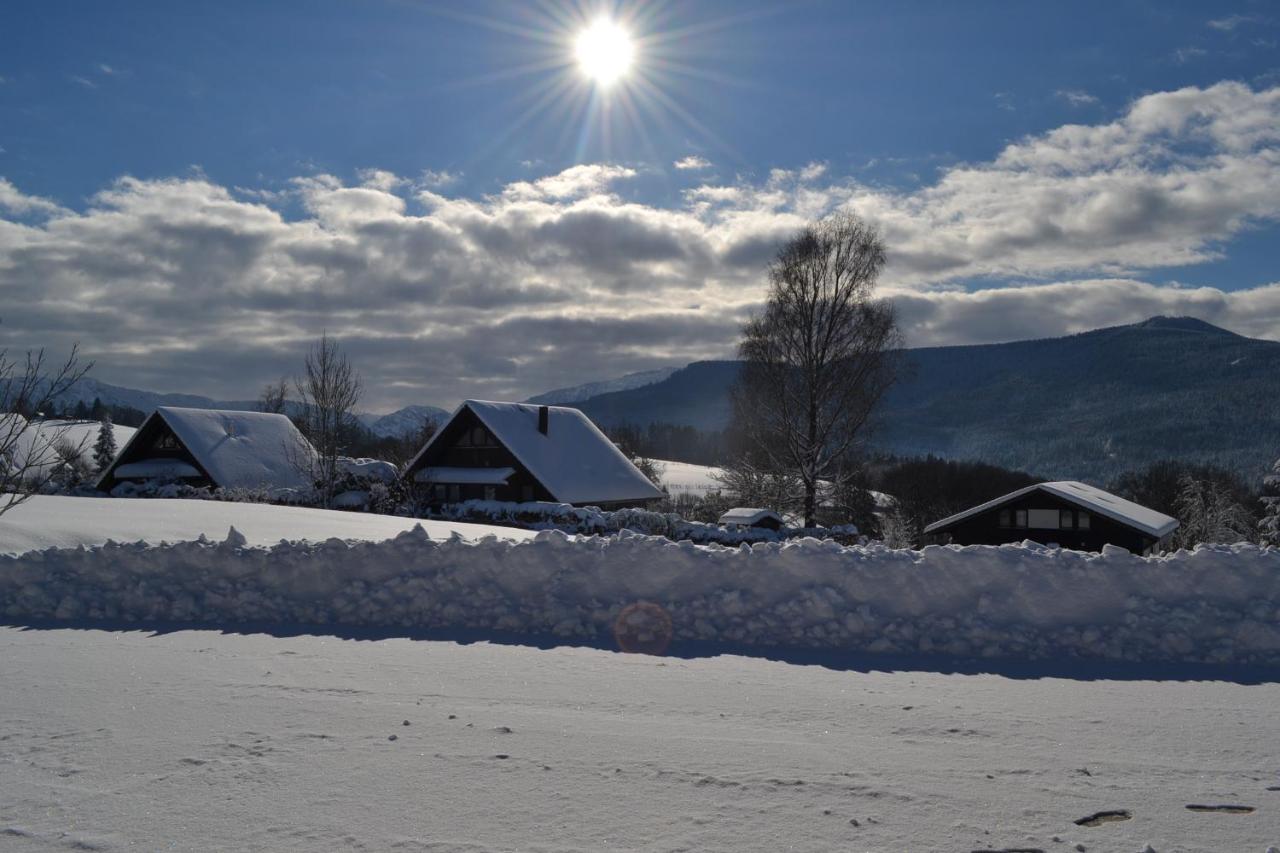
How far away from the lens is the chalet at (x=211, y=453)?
121 feet

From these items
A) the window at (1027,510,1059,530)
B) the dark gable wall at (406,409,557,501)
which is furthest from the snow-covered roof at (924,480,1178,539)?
the dark gable wall at (406,409,557,501)

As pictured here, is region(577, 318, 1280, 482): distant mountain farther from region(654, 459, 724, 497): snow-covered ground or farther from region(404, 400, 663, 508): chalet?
region(404, 400, 663, 508): chalet

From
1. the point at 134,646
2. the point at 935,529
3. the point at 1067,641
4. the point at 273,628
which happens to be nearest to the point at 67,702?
the point at 134,646

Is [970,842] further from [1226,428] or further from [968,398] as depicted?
[968,398]

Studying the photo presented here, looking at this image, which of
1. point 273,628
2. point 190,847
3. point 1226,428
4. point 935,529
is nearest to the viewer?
point 190,847

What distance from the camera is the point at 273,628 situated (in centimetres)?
862

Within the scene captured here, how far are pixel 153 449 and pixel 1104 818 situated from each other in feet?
144

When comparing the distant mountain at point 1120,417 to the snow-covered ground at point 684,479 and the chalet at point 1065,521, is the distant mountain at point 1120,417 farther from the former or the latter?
the chalet at point 1065,521

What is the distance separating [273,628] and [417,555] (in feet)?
5.30

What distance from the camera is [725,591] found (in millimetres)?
8594

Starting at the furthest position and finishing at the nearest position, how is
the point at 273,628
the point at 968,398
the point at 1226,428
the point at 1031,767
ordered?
the point at 968,398
the point at 1226,428
the point at 273,628
the point at 1031,767

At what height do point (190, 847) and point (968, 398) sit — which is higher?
point (968, 398)

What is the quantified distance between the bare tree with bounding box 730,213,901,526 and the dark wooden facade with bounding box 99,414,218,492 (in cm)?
2681

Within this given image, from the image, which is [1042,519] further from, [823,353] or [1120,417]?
[1120,417]
